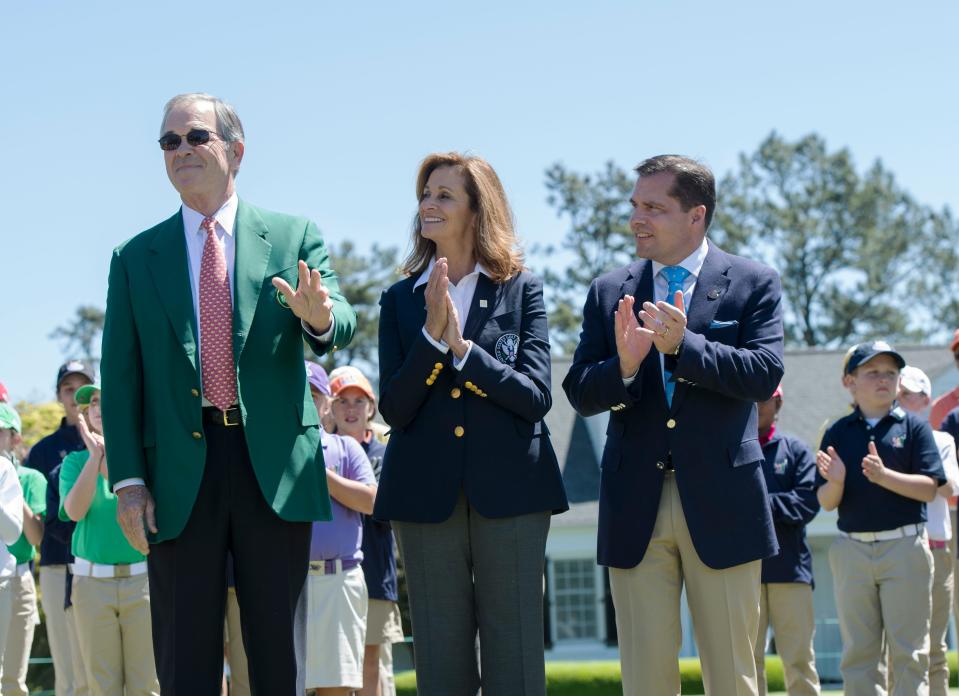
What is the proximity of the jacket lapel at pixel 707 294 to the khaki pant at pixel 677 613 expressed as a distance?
651 millimetres

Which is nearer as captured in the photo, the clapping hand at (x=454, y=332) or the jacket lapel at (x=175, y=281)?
the jacket lapel at (x=175, y=281)

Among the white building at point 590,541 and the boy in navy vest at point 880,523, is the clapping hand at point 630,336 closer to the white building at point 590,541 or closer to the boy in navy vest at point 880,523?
the boy in navy vest at point 880,523

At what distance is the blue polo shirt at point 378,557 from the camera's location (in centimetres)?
851

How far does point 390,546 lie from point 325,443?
141 cm

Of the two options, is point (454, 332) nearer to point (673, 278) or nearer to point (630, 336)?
point (630, 336)

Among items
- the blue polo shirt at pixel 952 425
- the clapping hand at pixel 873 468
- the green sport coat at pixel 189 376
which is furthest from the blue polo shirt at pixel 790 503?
the green sport coat at pixel 189 376

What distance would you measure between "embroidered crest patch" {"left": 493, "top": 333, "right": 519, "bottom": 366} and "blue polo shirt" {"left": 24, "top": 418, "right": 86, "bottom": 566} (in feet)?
15.8

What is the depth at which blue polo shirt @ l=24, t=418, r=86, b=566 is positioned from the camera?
29.9ft

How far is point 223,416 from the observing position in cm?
461

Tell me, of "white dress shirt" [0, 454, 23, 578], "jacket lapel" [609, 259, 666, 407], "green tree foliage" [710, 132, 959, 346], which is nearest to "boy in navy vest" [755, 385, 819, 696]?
"jacket lapel" [609, 259, 666, 407]

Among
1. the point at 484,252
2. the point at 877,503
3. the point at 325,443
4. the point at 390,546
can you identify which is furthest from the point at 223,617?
the point at 877,503

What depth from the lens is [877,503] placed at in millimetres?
8461

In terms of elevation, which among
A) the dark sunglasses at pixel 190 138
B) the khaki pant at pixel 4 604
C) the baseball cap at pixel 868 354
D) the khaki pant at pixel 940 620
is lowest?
the khaki pant at pixel 940 620

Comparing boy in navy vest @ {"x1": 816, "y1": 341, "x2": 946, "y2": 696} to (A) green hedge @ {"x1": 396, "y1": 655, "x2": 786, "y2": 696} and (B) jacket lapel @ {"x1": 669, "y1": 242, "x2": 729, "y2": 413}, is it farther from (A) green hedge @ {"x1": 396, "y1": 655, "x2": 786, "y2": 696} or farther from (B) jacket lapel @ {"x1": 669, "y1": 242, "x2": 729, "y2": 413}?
(A) green hedge @ {"x1": 396, "y1": 655, "x2": 786, "y2": 696}
